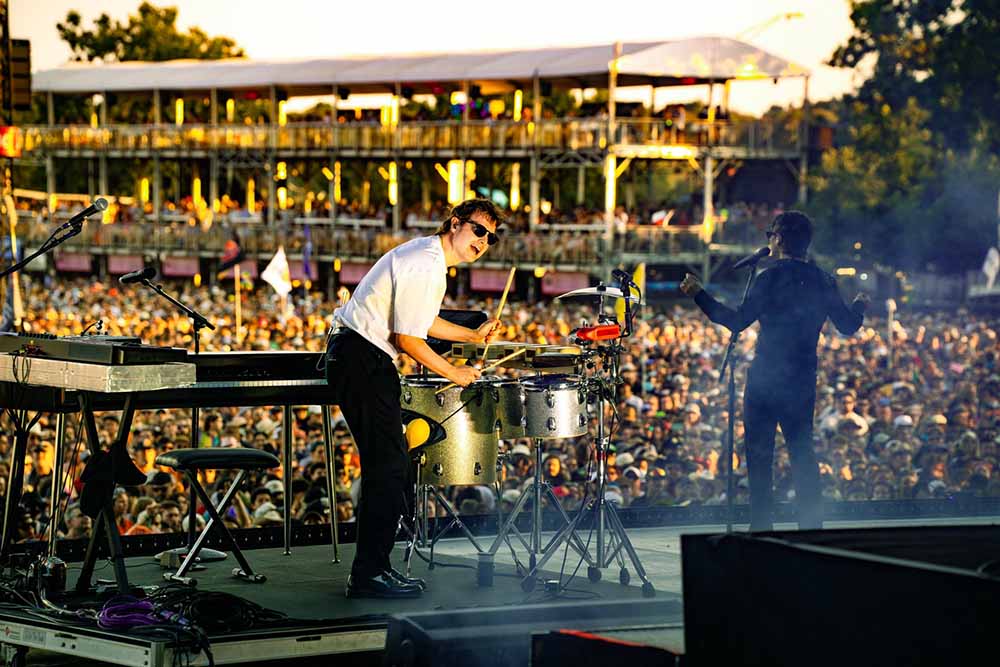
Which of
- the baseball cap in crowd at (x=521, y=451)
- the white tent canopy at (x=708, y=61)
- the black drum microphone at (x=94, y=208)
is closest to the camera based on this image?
the black drum microphone at (x=94, y=208)

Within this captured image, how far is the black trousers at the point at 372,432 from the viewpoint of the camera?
615cm

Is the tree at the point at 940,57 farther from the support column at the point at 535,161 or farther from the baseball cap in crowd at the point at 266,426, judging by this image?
the baseball cap in crowd at the point at 266,426

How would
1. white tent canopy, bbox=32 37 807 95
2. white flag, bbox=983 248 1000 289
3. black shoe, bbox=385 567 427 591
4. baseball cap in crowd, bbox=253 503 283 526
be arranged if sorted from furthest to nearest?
white tent canopy, bbox=32 37 807 95 → white flag, bbox=983 248 1000 289 → baseball cap in crowd, bbox=253 503 283 526 → black shoe, bbox=385 567 427 591

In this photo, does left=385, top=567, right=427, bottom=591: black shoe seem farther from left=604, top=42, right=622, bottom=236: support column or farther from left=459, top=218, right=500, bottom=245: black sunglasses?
left=604, top=42, right=622, bottom=236: support column

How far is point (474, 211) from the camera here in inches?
246

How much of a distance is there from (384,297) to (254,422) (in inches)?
310

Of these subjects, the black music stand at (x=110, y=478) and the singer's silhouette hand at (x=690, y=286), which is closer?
the black music stand at (x=110, y=478)

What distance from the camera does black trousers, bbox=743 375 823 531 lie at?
6.67m

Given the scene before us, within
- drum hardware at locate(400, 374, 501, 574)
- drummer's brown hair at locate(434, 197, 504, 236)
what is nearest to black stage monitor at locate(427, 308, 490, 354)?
drum hardware at locate(400, 374, 501, 574)

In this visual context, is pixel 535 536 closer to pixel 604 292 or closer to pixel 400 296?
pixel 604 292

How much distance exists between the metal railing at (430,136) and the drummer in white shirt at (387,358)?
111ft

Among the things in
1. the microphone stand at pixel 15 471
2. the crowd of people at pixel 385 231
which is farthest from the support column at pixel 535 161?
the microphone stand at pixel 15 471

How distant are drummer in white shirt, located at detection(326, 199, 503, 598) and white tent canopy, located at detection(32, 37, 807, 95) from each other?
1272 inches

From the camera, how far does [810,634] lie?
13.1ft
